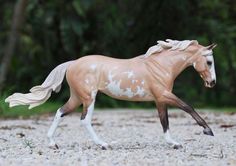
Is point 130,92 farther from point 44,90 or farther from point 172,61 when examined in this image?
point 44,90

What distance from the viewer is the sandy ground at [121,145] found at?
5.43 m

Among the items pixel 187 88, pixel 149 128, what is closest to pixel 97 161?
pixel 149 128

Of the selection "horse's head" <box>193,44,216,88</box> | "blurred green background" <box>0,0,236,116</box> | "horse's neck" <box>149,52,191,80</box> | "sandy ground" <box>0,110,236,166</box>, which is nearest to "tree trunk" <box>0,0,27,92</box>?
"blurred green background" <box>0,0,236,116</box>

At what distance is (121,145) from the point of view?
6.93 meters

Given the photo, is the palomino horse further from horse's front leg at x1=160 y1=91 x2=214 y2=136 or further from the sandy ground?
the sandy ground

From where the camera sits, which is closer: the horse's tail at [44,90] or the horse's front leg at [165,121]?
the horse's front leg at [165,121]

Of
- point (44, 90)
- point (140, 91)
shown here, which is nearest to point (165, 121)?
point (140, 91)

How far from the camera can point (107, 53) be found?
1814 cm

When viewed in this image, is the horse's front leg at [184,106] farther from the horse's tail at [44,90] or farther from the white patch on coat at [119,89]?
the horse's tail at [44,90]

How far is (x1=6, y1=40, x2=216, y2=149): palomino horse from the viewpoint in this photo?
21.0 feet

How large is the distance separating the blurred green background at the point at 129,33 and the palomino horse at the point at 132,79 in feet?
33.8

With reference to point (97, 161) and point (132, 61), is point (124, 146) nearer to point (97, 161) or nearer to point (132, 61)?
point (132, 61)

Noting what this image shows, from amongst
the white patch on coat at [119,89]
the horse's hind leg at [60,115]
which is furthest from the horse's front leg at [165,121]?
the horse's hind leg at [60,115]

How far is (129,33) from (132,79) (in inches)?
464
